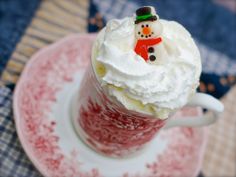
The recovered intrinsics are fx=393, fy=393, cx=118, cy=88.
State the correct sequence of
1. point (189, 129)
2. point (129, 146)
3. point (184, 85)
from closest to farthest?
point (184, 85), point (129, 146), point (189, 129)

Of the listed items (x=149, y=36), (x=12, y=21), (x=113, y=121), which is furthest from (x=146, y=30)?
(x=12, y=21)

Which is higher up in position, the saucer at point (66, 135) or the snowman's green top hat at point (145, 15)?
the snowman's green top hat at point (145, 15)

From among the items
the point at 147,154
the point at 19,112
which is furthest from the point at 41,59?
the point at 147,154

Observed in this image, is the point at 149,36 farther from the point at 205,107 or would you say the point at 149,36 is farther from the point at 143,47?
the point at 205,107

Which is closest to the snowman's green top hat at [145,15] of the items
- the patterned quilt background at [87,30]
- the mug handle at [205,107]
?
the mug handle at [205,107]

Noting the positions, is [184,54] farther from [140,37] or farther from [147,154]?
[147,154]

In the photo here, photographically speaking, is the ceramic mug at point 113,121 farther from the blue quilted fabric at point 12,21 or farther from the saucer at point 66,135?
the blue quilted fabric at point 12,21
